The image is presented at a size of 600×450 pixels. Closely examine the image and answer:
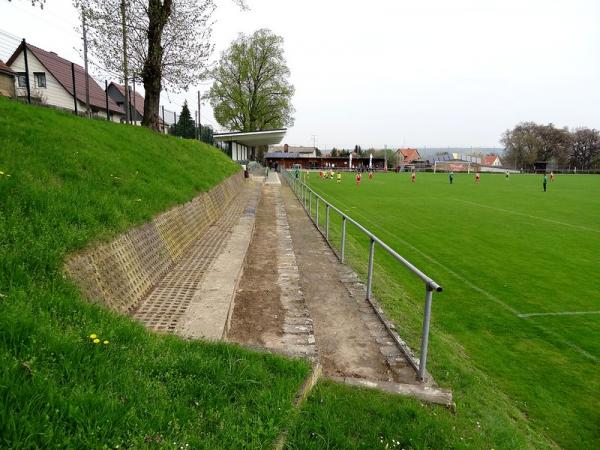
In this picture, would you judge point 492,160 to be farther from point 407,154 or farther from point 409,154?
point 407,154

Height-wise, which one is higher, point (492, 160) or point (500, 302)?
point (492, 160)

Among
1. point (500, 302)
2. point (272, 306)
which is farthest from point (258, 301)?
point (500, 302)

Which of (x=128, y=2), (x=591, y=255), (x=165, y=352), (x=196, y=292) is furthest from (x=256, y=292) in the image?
(x=128, y=2)

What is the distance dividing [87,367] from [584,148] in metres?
124

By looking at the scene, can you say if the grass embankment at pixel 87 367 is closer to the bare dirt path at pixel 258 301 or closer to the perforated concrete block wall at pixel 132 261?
the perforated concrete block wall at pixel 132 261

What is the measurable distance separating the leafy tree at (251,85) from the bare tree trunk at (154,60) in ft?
109

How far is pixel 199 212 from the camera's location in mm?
9375

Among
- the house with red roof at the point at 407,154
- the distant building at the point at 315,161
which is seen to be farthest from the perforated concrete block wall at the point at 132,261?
the house with red roof at the point at 407,154

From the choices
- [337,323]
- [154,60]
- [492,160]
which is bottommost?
[337,323]

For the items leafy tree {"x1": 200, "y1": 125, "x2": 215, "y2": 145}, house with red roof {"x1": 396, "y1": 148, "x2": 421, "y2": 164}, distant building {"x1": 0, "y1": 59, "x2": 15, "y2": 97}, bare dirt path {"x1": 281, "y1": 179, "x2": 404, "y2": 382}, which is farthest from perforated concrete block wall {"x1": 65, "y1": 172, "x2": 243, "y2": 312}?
house with red roof {"x1": 396, "y1": 148, "x2": 421, "y2": 164}

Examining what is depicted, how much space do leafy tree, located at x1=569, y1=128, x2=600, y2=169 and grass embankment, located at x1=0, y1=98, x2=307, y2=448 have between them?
393 ft

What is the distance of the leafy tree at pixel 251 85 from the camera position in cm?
4606

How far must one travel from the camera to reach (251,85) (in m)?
47.4

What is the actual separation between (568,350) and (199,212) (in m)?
7.69
